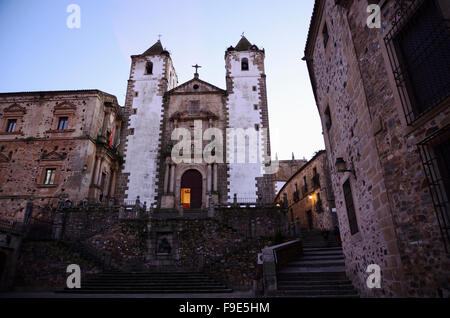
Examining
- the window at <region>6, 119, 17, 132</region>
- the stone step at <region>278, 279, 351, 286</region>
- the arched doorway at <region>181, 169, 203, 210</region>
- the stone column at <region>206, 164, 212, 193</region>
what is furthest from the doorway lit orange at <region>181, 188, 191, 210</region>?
the window at <region>6, 119, 17, 132</region>

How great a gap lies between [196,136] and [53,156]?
10.8 meters

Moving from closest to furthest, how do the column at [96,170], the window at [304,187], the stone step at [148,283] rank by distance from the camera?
1. the stone step at [148,283]
2. the column at [96,170]
3. the window at [304,187]

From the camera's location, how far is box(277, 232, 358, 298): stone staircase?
7.40m

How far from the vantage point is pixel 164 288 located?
11.3m

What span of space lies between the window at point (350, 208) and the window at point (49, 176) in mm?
19647

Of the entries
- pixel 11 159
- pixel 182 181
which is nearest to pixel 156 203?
pixel 182 181

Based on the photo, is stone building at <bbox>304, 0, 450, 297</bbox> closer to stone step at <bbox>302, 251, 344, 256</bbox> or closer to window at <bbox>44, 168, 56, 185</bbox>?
stone step at <bbox>302, 251, 344, 256</bbox>

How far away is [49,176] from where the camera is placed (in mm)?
19781

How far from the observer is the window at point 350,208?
7.46 metres

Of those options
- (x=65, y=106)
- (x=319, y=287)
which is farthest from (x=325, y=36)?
(x=65, y=106)

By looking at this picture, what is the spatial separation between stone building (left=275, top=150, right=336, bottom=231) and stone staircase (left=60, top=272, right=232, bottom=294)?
894 cm

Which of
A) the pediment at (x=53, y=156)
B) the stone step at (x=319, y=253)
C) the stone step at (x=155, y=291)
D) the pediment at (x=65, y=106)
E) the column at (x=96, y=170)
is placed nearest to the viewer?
the stone step at (x=155, y=291)

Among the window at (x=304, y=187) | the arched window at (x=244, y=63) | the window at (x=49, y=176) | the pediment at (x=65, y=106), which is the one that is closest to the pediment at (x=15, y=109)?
the pediment at (x=65, y=106)

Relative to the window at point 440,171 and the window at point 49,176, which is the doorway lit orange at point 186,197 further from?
the window at point 440,171
